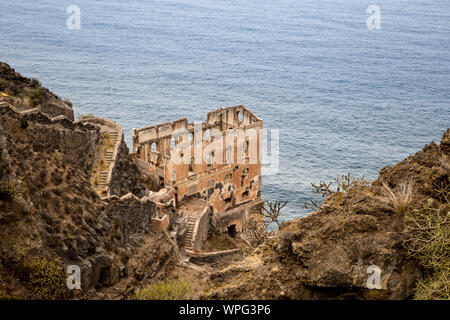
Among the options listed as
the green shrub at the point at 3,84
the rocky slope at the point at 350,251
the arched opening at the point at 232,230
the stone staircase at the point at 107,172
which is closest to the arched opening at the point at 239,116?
the arched opening at the point at 232,230

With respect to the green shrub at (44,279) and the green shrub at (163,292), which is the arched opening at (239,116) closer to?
the green shrub at (163,292)

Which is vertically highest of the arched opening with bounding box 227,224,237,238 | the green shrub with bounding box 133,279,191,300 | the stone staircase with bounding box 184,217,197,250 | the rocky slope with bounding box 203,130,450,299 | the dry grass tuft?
the dry grass tuft

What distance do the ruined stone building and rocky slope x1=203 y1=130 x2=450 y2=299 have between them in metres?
43.3

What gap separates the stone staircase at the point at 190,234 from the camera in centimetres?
6123

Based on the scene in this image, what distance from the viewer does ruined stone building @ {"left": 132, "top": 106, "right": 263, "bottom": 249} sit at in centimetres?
7194

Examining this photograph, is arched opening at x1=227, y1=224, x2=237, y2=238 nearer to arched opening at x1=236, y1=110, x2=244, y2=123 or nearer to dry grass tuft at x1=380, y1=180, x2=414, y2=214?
arched opening at x1=236, y1=110, x2=244, y2=123

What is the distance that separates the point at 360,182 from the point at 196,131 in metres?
57.5

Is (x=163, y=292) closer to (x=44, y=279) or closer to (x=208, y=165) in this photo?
(x=44, y=279)

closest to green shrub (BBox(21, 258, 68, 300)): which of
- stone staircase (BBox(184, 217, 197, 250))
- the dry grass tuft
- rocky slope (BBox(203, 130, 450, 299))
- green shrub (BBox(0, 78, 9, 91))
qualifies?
rocky slope (BBox(203, 130, 450, 299))

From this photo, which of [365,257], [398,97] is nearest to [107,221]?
[365,257]

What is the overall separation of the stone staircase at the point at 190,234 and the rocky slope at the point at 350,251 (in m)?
40.6

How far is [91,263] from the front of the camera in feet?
121

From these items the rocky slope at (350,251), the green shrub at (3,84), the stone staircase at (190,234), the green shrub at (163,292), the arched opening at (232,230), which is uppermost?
the green shrub at (3,84)
